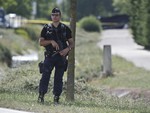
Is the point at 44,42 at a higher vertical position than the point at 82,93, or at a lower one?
higher

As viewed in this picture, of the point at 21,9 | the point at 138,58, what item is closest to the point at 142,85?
the point at 138,58

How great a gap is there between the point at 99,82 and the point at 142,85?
2546 millimetres

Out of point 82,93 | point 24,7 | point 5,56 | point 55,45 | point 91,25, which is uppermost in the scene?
point 55,45

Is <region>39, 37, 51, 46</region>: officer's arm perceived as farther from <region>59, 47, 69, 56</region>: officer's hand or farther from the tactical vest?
<region>59, 47, 69, 56</region>: officer's hand

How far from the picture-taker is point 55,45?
10.0 meters

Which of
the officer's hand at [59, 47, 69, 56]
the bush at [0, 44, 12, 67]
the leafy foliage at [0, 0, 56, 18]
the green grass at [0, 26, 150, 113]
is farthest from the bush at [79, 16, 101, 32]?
the officer's hand at [59, 47, 69, 56]

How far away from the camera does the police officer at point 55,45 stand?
1012cm

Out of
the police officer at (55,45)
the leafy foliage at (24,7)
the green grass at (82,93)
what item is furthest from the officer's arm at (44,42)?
the leafy foliage at (24,7)

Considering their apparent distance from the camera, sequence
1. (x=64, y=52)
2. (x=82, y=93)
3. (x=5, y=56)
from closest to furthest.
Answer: (x=64, y=52) → (x=82, y=93) → (x=5, y=56)

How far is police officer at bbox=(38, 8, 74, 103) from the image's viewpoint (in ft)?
33.2

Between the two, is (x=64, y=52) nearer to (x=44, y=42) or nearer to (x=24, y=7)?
(x=44, y=42)

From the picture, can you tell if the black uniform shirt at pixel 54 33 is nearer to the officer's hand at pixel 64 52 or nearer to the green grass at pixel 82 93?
the officer's hand at pixel 64 52

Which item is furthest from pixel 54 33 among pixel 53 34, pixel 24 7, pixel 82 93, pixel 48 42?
pixel 24 7

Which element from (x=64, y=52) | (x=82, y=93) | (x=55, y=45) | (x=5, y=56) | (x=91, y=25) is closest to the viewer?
(x=55, y=45)
